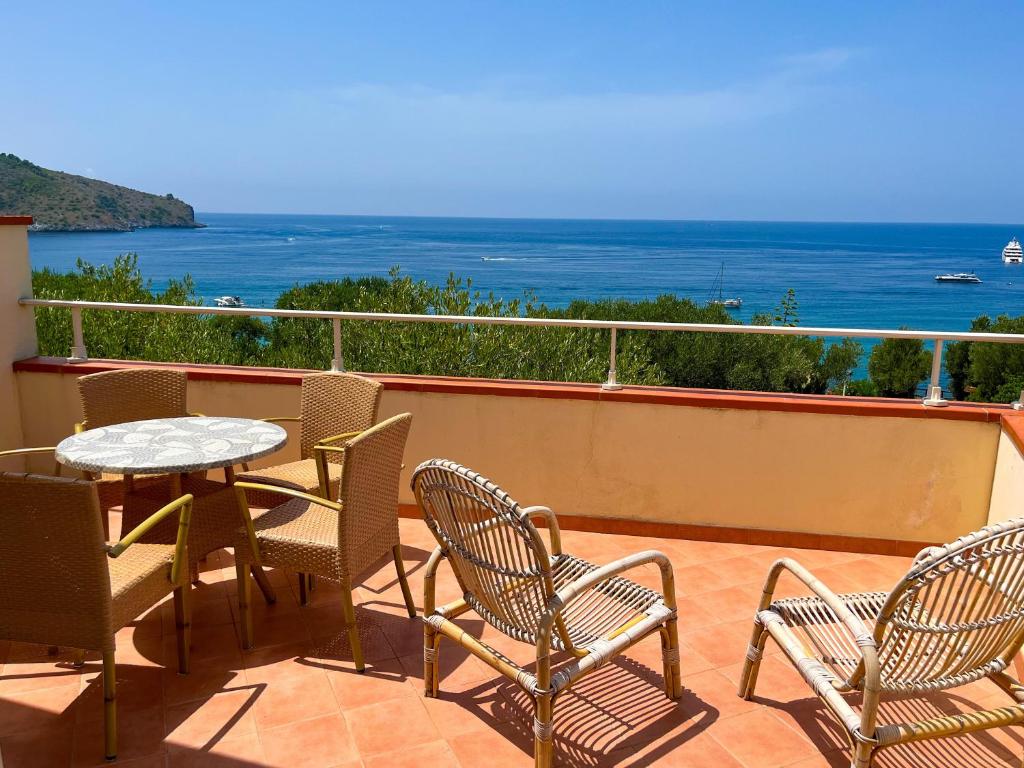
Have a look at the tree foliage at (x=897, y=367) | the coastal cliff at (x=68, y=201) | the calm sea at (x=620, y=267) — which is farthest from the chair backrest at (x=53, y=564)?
the coastal cliff at (x=68, y=201)

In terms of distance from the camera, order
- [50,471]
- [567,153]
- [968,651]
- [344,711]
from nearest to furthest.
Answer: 1. [968,651]
2. [344,711]
3. [50,471]
4. [567,153]

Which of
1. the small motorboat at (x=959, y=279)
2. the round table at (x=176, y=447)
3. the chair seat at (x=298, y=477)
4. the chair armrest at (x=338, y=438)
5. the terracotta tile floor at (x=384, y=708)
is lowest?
the small motorboat at (x=959, y=279)

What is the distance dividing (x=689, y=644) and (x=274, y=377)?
276cm

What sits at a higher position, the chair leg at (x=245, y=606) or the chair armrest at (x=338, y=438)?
the chair armrest at (x=338, y=438)

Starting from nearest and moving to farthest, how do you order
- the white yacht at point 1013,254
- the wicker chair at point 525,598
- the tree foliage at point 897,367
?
the wicker chair at point 525,598
the tree foliage at point 897,367
the white yacht at point 1013,254

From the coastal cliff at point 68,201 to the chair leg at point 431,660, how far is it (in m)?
58.0

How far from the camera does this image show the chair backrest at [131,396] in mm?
3967

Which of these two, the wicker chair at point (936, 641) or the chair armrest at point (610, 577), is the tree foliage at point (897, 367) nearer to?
the chair armrest at point (610, 577)

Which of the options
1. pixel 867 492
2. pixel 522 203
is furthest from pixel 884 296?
pixel 867 492

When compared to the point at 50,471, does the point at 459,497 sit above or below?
above

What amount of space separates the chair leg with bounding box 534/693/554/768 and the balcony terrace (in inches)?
9.1

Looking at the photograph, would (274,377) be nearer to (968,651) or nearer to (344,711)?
(344,711)

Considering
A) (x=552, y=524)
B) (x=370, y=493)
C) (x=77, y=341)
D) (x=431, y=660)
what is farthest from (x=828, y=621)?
(x=77, y=341)

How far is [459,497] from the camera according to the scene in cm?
249
